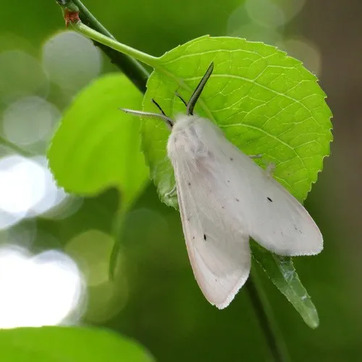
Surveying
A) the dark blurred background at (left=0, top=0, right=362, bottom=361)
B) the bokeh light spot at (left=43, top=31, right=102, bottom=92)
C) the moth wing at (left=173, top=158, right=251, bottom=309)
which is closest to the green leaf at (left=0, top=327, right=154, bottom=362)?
the moth wing at (left=173, top=158, right=251, bottom=309)

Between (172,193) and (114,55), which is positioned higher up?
(114,55)

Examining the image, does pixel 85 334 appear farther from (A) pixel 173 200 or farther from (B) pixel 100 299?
(B) pixel 100 299

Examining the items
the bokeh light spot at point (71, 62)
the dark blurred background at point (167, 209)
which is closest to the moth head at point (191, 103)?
the dark blurred background at point (167, 209)

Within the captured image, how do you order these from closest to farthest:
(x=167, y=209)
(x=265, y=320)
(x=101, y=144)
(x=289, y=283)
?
(x=289, y=283), (x=265, y=320), (x=101, y=144), (x=167, y=209)

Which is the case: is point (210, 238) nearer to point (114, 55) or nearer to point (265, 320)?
point (265, 320)

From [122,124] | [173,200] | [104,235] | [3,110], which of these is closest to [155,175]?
[173,200]

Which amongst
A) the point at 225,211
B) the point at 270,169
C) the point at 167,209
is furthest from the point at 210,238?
the point at 167,209
